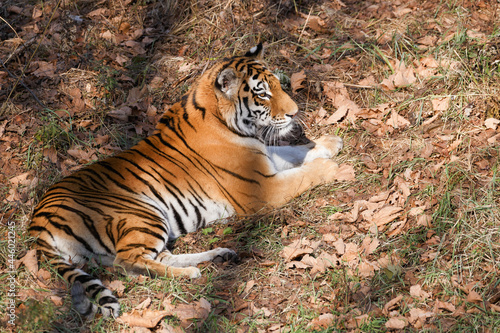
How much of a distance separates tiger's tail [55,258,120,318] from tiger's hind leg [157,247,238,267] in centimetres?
66

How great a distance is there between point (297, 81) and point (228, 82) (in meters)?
1.40

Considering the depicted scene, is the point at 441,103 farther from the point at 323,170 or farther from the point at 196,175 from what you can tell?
the point at 196,175

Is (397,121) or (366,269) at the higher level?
(397,121)

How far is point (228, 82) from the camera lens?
16.4 feet

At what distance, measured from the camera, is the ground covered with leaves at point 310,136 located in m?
3.76

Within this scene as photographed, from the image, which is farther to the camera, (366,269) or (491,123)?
(491,123)

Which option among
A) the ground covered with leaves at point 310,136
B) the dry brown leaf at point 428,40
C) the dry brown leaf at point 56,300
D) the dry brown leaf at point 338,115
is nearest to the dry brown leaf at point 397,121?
the ground covered with leaves at point 310,136

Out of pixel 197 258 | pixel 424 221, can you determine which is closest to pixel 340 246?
pixel 424 221

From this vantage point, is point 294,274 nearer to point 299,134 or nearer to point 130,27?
A: point 299,134

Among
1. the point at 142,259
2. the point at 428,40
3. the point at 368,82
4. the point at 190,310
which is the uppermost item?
the point at 428,40

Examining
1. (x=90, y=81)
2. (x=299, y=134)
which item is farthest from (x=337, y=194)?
(x=90, y=81)

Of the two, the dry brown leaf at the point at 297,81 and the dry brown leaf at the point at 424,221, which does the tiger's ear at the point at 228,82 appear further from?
the dry brown leaf at the point at 424,221

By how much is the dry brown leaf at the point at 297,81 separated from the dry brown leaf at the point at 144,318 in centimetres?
323

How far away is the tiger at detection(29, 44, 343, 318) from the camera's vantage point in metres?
4.43
